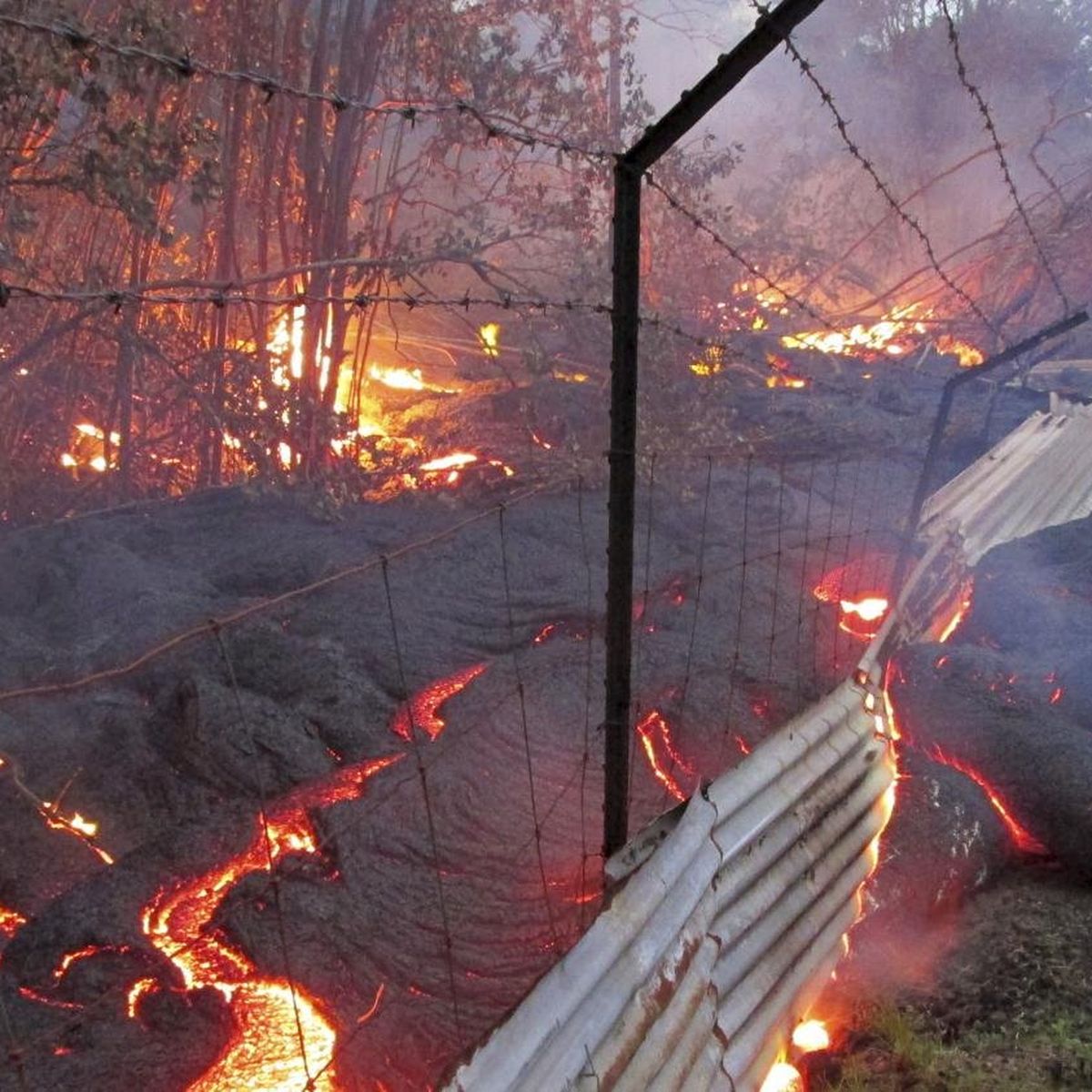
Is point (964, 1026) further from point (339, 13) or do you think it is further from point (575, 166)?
point (575, 166)

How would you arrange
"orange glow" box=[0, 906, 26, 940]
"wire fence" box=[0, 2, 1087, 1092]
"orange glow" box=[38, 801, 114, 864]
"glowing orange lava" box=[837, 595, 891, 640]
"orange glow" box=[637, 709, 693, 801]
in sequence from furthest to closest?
"glowing orange lava" box=[837, 595, 891, 640]
"orange glow" box=[637, 709, 693, 801]
"orange glow" box=[38, 801, 114, 864]
"orange glow" box=[0, 906, 26, 940]
"wire fence" box=[0, 2, 1087, 1092]

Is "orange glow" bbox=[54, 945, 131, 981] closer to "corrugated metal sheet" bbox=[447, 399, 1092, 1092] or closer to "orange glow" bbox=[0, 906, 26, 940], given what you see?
"orange glow" bbox=[0, 906, 26, 940]

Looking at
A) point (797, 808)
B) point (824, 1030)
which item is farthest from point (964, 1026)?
point (797, 808)

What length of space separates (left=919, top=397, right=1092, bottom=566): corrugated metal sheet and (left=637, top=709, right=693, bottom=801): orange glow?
11.9ft

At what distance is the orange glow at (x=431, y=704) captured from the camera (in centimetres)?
610

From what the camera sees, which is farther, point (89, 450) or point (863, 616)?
point (89, 450)

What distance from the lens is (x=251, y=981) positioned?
13.3 feet

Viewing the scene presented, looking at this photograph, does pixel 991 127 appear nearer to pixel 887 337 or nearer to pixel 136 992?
pixel 136 992

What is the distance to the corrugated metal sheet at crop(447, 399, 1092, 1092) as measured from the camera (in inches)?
110

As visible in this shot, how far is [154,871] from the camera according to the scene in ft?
15.3

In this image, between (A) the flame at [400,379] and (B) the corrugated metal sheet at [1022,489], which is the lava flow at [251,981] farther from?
(A) the flame at [400,379]

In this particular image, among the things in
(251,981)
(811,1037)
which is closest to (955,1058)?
(811,1037)

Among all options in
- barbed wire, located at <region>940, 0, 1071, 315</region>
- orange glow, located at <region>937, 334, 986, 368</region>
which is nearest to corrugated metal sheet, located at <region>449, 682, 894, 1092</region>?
barbed wire, located at <region>940, 0, 1071, 315</region>

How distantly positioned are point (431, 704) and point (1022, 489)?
6.32 meters
